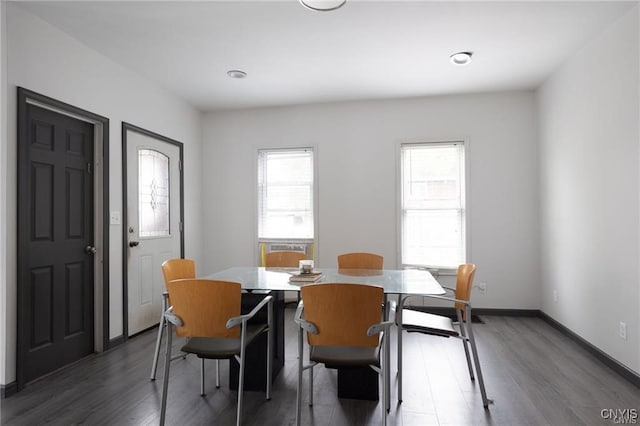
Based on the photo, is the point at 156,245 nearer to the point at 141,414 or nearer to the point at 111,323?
the point at 111,323

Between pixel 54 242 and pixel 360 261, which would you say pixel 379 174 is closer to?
pixel 360 261

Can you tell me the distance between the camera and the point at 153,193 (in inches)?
173

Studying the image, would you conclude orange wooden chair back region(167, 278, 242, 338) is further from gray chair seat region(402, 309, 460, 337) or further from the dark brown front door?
the dark brown front door

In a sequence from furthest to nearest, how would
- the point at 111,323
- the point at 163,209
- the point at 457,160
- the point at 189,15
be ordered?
the point at 457,160, the point at 163,209, the point at 111,323, the point at 189,15

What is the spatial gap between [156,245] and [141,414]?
2.33 meters

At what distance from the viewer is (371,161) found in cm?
507

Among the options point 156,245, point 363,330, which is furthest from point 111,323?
point 363,330

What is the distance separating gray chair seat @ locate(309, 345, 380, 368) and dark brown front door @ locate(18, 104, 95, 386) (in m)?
2.27

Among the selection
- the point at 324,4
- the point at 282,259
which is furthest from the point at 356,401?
the point at 324,4

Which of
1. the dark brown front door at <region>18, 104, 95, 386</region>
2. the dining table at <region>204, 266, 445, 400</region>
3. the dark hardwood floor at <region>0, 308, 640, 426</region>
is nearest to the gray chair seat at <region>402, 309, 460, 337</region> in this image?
the dining table at <region>204, 266, 445, 400</region>

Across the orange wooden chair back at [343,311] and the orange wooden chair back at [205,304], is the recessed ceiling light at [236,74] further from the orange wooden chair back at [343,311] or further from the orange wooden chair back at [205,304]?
the orange wooden chair back at [343,311]

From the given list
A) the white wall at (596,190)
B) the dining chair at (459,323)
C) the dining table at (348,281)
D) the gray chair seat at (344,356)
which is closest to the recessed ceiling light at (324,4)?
the dining table at (348,281)

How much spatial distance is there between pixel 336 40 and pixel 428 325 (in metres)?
2.56

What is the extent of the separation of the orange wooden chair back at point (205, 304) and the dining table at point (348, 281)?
0.39m
